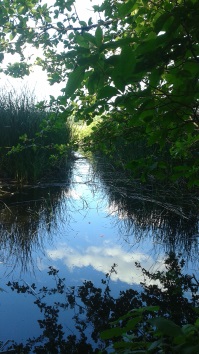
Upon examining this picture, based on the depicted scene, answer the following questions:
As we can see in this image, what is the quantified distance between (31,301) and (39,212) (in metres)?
1.61

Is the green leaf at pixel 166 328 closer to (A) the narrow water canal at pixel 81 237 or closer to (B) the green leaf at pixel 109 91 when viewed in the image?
(B) the green leaf at pixel 109 91

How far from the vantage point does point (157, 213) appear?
3186 millimetres

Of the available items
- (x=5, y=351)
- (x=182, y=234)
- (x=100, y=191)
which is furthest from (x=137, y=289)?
(x=100, y=191)

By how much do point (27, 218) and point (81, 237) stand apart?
614 mm

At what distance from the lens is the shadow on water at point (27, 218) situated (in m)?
2.29

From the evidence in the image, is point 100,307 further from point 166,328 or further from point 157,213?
point 157,213

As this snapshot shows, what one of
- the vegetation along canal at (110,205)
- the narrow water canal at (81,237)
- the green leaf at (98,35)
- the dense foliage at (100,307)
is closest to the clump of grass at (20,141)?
the vegetation along canal at (110,205)

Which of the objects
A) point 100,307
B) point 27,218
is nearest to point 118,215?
point 27,218

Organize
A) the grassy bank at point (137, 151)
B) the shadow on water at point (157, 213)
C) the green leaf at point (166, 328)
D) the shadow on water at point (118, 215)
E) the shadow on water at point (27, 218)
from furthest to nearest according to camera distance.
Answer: the shadow on water at point (157, 213), the shadow on water at point (118, 215), the shadow on water at point (27, 218), the grassy bank at point (137, 151), the green leaf at point (166, 328)

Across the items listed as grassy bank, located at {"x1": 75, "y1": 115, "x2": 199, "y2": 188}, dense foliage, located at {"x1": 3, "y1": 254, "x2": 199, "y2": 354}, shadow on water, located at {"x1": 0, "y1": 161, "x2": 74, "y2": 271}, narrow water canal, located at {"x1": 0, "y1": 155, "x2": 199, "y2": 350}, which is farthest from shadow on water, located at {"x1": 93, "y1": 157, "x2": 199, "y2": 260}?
shadow on water, located at {"x1": 0, "y1": 161, "x2": 74, "y2": 271}

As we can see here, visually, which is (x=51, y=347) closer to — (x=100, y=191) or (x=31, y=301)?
(x=31, y=301)

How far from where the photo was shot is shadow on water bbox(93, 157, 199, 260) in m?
2.55

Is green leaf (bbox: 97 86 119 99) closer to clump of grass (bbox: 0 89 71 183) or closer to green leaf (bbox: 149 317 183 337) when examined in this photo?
green leaf (bbox: 149 317 183 337)

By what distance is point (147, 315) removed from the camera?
57.7 inches
